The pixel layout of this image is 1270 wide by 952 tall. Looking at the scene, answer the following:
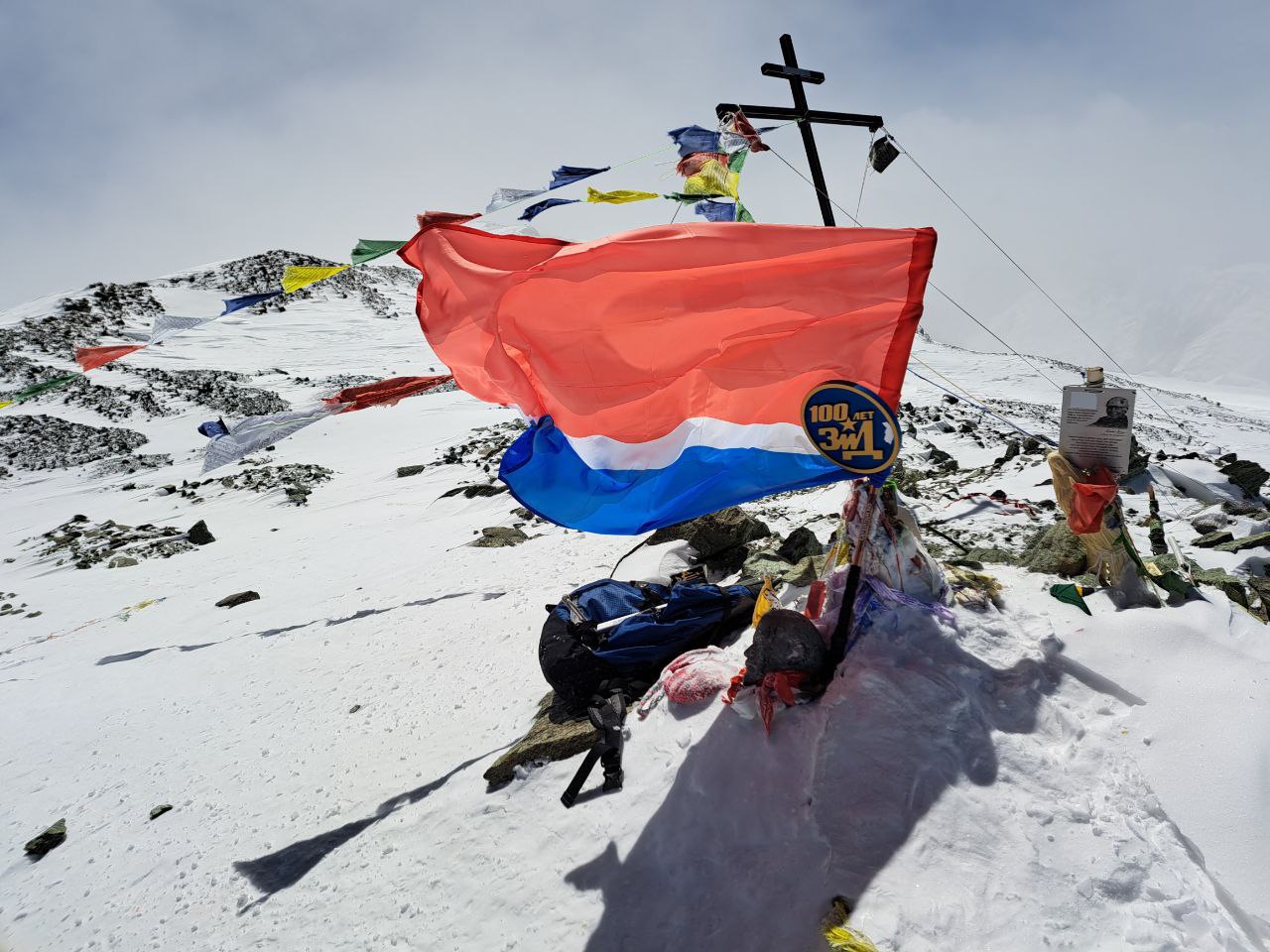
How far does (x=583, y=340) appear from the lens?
157 inches

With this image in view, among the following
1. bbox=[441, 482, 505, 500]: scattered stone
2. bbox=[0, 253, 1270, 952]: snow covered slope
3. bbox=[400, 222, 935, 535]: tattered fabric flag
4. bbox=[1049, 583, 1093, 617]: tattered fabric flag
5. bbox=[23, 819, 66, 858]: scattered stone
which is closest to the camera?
bbox=[0, 253, 1270, 952]: snow covered slope

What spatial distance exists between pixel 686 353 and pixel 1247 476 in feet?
23.8

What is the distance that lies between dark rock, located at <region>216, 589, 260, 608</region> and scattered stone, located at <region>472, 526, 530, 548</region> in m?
3.16

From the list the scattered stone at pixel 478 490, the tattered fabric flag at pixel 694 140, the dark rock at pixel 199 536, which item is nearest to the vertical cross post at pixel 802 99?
the tattered fabric flag at pixel 694 140

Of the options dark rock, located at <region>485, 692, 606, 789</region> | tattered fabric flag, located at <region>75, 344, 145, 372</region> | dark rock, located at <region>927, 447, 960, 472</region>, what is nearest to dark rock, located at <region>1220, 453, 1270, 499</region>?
dark rock, located at <region>927, 447, 960, 472</region>

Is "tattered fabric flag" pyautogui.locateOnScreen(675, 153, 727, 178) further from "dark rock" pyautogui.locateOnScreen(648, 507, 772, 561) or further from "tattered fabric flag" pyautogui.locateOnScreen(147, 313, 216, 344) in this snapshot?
"tattered fabric flag" pyautogui.locateOnScreen(147, 313, 216, 344)

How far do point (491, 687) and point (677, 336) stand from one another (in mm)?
3464

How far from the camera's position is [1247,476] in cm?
694

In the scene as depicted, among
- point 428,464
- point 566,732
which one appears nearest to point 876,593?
point 566,732

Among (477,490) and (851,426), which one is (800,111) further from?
(477,490)

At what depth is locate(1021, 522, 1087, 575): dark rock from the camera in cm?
448

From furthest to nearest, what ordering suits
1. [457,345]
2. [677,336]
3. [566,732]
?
1. [457,345]
2. [566,732]
3. [677,336]

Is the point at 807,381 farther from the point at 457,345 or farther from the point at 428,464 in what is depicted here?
the point at 428,464

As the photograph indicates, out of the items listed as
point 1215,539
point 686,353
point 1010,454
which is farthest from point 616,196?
point 1010,454
